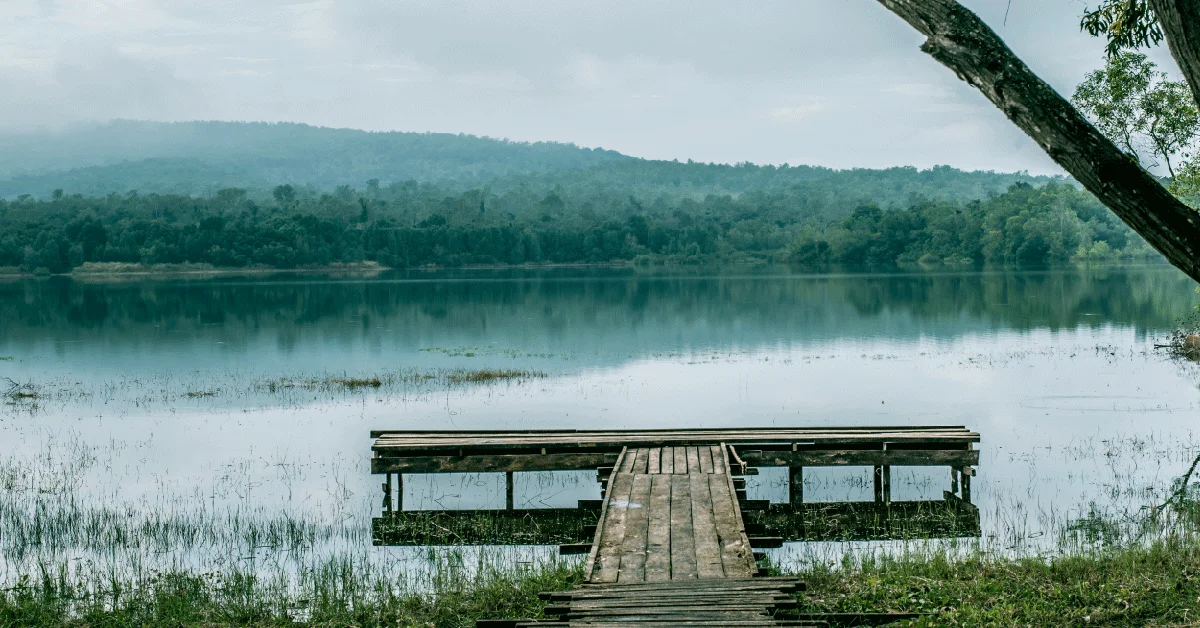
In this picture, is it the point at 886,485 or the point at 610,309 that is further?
the point at 610,309

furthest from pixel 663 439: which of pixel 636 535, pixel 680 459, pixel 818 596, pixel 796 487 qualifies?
pixel 818 596

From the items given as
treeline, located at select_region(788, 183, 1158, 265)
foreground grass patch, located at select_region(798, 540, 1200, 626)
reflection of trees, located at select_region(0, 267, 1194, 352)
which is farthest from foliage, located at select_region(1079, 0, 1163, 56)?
treeline, located at select_region(788, 183, 1158, 265)

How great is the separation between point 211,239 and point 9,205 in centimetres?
3667

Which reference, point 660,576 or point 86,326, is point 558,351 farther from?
point 660,576

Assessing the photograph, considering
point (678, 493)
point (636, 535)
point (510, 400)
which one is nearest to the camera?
point (636, 535)

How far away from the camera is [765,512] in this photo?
40.8 feet

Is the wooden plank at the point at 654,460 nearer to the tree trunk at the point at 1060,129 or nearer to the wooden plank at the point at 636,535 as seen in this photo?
the wooden plank at the point at 636,535

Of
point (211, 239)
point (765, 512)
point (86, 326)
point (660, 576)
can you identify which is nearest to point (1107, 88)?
point (765, 512)

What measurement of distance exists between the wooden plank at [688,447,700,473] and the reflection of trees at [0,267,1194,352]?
72.0ft

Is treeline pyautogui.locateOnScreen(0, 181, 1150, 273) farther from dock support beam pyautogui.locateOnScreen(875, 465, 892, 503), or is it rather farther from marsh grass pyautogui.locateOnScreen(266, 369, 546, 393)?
dock support beam pyautogui.locateOnScreen(875, 465, 892, 503)

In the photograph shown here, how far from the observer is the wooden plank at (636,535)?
7287mm

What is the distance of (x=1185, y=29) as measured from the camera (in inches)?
168

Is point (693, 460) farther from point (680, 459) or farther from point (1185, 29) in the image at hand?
point (1185, 29)

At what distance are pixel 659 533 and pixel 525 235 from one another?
401 ft
